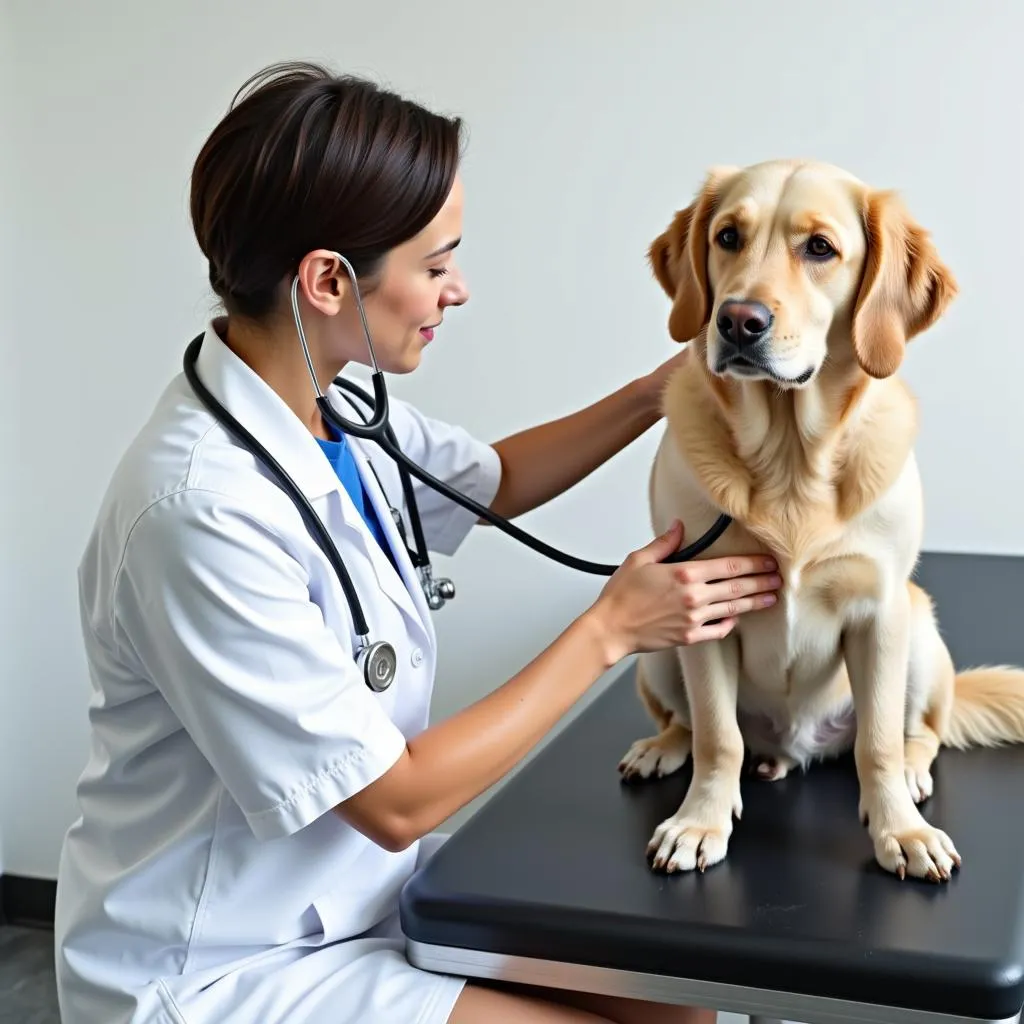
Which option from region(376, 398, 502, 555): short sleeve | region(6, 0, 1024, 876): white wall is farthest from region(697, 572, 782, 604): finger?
region(6, 0, 1024, 876): white wall

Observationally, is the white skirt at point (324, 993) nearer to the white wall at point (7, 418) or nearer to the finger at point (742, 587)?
the finger at point (742, 587)

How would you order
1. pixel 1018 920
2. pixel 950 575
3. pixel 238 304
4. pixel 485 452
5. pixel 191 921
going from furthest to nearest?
pixel 950 575 → pixel 485 452 → pixel 238 304 → pixel 191 921 → pixel 1018 920

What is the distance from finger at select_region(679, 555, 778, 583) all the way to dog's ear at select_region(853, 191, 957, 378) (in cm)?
22

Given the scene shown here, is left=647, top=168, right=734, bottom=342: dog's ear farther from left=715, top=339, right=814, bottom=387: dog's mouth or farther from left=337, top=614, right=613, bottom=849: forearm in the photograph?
left=337, top=614, right=613, bottom=849: forearm

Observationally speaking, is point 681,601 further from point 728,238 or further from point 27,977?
point 27,977

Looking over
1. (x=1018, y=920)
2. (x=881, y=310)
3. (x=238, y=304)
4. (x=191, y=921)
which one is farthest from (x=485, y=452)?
(x=1018, y=920)

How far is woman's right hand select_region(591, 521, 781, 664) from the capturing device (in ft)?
3.86

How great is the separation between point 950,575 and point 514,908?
123cm

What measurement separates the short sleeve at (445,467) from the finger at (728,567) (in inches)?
21.4

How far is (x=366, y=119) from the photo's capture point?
3.86ft

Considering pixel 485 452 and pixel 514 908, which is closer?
pixel 514 908

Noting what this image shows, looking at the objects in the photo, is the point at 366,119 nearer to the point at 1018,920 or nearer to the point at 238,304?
the point at 238,304

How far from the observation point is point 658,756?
1354mm

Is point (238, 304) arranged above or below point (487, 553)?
above
